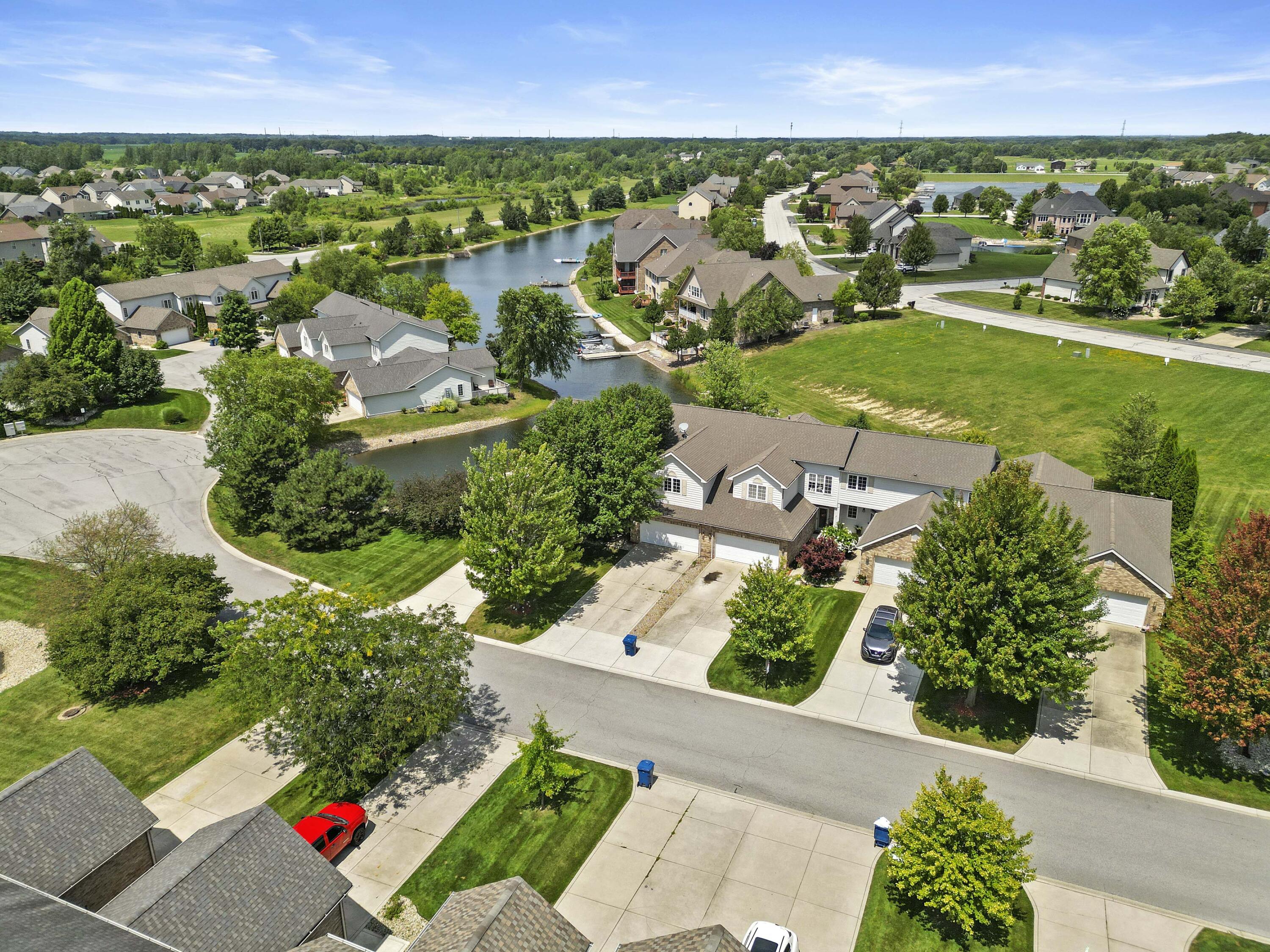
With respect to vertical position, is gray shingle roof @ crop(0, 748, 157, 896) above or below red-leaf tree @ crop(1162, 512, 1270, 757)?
below

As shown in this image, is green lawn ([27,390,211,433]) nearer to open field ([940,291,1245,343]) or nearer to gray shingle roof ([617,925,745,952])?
gray shingle roof ([617,925,745,952])

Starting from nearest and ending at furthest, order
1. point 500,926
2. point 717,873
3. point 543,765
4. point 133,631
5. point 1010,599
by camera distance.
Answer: point 500,926 → point 717,873 → point 543,765 → point 1010,599 → point 133,631

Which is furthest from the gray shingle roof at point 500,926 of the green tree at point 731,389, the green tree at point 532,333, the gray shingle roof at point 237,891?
the green tree at point 532,333

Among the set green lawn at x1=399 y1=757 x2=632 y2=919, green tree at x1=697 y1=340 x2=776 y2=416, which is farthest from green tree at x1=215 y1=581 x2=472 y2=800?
green tree at x1=697 y1=340 x2=776 y2=416

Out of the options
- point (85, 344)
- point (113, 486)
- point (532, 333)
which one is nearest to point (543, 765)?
point (113, 486)

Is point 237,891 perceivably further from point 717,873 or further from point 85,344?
point 85,344

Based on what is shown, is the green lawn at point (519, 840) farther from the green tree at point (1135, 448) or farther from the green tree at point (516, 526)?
the green tree at point (1135, 448)
